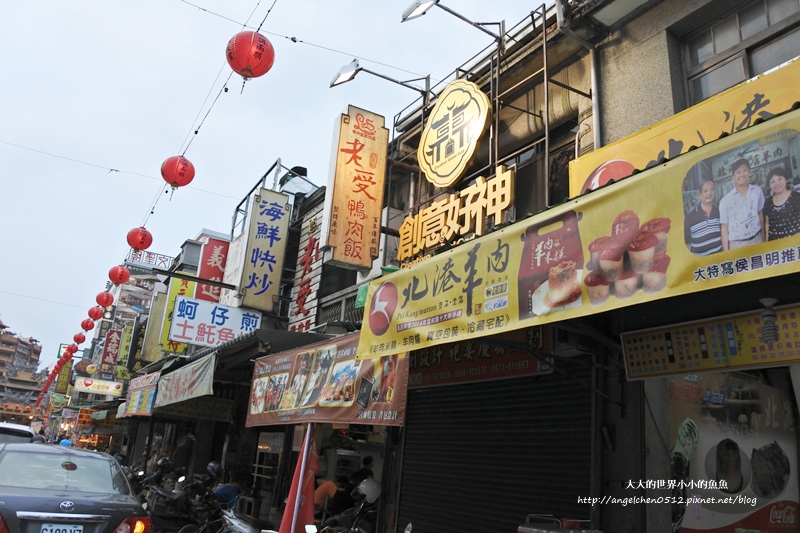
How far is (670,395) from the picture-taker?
6.16m

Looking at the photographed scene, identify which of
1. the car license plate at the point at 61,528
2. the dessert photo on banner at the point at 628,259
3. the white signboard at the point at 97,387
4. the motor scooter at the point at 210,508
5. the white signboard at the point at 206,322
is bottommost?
the motor scooter at the point at 210,508

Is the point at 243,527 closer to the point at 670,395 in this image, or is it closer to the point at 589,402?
the point at 589,402

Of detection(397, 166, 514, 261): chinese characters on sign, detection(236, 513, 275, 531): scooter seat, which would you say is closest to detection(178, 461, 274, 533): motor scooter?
detection(236, 513, 275, 531): scooter seat

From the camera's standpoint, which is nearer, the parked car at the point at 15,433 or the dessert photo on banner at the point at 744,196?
the dessert photo on banner at the point at 744,196

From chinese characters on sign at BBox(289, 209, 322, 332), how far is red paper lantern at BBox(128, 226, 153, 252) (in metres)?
5.44

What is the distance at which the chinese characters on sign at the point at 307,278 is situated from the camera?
643 inches

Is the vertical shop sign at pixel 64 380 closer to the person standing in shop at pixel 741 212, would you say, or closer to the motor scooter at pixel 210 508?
the motor scooter at pixel 210 508

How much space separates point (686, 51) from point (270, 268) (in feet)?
40.5

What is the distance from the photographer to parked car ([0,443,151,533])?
5258 mm

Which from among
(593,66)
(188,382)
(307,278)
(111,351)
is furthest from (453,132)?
(111,351)

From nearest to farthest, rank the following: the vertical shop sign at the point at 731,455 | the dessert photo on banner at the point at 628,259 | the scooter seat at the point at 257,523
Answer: the dessert photo on banner at the point at 628,259 < the vertical shop sign at the point at 731,455 < the scooter seat at the point at 257,523

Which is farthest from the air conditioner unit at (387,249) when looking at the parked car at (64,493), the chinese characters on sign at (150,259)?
the chinese characters on sign at (150,259)

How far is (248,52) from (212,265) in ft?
41.2

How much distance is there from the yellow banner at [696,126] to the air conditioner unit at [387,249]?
6114 mm
